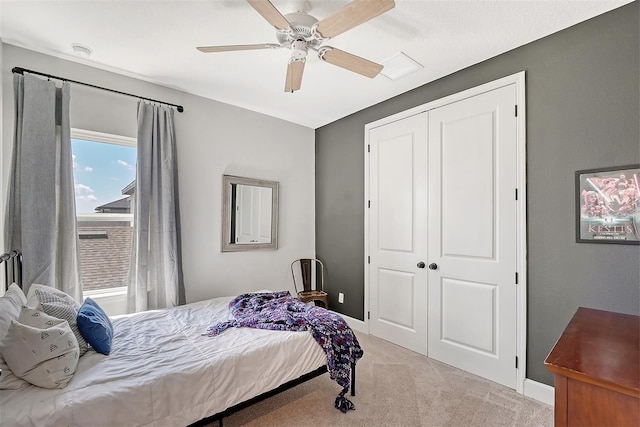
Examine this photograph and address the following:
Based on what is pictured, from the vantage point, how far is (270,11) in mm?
1618

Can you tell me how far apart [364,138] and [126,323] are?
307 cm

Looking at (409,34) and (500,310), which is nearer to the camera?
(409,34)

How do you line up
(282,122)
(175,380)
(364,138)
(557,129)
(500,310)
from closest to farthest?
(175,380), (557,129), (500,310), (364,138), (282,122)

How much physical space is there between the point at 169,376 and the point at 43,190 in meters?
1.89

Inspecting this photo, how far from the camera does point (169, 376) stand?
157 centimetres

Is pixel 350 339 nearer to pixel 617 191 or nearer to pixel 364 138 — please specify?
pixel 617 191

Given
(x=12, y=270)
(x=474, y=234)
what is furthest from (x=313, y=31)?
(x=12, y=270)

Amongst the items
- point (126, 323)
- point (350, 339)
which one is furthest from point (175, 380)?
point (350, 339)

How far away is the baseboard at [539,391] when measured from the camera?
216cm

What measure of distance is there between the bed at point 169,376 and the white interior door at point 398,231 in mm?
1356

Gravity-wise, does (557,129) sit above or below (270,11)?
below

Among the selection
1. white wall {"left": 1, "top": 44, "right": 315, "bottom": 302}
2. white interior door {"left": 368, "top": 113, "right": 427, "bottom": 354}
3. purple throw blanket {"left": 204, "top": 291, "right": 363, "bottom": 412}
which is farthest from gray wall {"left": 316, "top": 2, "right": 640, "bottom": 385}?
white wall {"left": 1, "top": 44, "right": 315, "bottom": 302}

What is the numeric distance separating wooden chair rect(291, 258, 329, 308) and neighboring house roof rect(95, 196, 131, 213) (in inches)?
82.2

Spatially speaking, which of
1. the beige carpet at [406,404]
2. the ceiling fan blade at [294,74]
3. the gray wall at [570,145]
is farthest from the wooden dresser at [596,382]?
the ceiling fan blade at [294,74]
